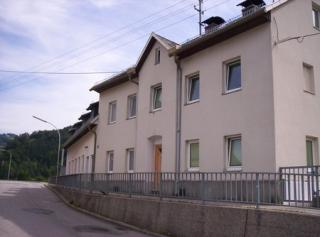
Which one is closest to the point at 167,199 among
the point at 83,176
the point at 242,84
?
the point at 242,84

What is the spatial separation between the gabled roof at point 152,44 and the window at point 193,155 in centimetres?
414

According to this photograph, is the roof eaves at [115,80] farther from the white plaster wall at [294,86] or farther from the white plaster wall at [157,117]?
the white plaster wall at [294,86]

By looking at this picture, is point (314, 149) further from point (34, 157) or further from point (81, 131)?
point (34, 157)

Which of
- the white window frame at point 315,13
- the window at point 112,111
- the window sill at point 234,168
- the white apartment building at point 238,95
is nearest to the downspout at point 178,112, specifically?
the white apartment building at point 238,95

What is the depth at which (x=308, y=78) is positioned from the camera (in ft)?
48.6

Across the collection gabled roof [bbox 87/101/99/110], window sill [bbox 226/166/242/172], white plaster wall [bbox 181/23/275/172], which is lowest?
window sill [bbox 226/166/242/172]

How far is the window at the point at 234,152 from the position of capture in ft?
46.2

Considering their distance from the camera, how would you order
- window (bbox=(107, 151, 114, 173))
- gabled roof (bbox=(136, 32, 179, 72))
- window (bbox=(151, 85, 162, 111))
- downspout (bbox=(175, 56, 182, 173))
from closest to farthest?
downspout (bbox=(175, 56, 182, 173)), gabled roof (bbox=(136, 32, 179, 72)), window (bbox=(151, 85, 162, 111)), window (bbox=(107, 151, 114, 173))

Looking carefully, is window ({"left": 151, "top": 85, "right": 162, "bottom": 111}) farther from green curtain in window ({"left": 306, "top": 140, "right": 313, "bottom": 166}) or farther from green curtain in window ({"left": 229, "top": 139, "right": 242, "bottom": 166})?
green curtain in window ({"left": 306, "top": 140, "right": 313, "bottom": 166})

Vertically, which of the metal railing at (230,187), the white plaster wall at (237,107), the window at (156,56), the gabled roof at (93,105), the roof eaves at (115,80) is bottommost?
the metal railing at (230,187)

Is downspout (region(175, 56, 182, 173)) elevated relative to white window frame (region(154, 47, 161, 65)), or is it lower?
lower

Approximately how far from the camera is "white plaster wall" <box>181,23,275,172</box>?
42.9ft

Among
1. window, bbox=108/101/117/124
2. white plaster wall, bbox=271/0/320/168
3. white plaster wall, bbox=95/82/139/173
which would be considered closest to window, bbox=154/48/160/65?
white plaster wall, bbox=95/82/139/173

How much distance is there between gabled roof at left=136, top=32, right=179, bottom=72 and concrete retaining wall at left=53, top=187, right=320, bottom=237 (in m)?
6.90
